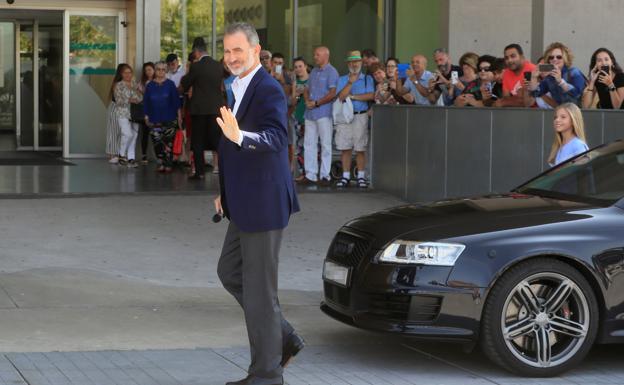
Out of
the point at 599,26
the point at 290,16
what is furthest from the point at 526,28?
the point at 290,16

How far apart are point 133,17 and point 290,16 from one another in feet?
9.64

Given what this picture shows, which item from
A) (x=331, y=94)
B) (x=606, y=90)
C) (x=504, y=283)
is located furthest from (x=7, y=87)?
(x=504, y=283)

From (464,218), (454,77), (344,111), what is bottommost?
(464,218)

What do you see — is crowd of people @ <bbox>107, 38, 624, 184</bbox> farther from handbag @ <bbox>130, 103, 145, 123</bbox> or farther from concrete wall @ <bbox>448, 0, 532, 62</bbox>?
concrete wall @ <bbox>448, 0, 532, 62</bbox>

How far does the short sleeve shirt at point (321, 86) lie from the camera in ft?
53.9

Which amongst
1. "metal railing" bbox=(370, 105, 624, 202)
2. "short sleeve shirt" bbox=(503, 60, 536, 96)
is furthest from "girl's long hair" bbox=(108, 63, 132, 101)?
"short sleeve shirt" bbox=(503, 60, 536, 96)

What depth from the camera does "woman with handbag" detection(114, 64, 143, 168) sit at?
64.8ft

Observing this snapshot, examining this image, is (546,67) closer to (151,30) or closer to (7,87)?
(151,30)

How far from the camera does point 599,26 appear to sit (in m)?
21.3

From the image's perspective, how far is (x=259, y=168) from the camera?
5984mm

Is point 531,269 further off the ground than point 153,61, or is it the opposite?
point 153,61

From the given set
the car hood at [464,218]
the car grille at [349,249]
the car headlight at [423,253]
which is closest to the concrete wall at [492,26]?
the car hood at [464,218]

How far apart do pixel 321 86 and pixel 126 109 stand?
4.70 metres

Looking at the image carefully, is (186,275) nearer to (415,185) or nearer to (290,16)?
(415,185)
